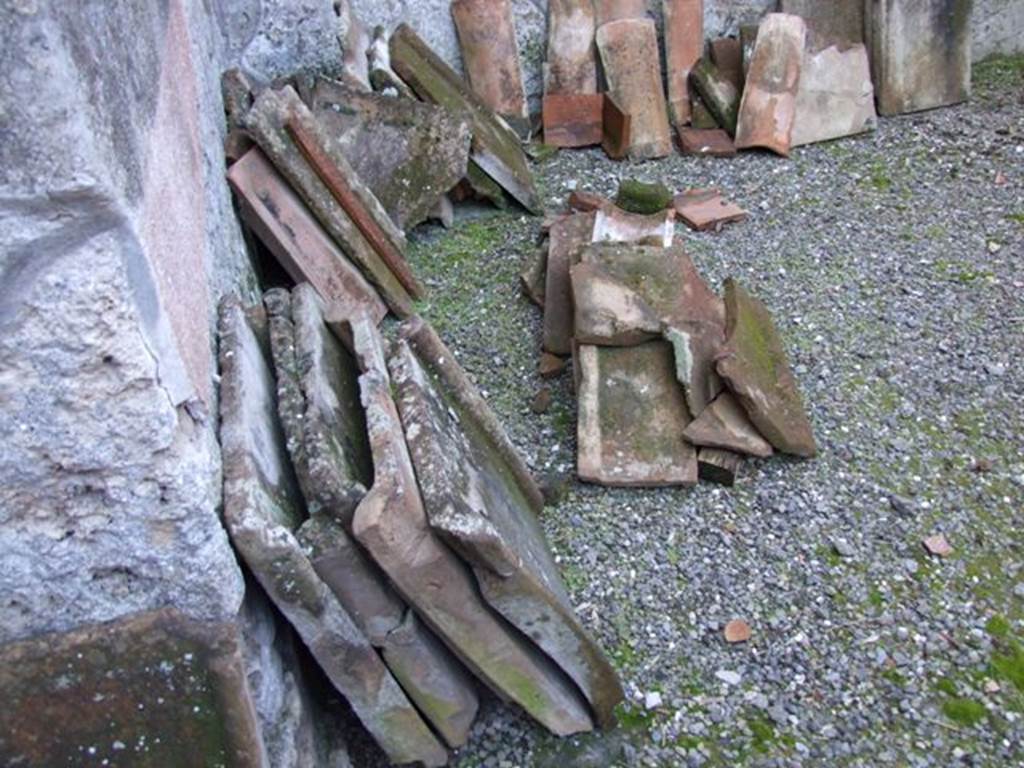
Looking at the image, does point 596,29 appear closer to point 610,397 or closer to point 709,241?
point 709,241

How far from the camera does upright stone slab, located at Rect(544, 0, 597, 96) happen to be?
5316 millimetres

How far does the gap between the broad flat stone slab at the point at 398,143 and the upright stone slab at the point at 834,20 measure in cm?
232

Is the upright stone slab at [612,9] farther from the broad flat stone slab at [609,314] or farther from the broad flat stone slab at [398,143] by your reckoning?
the broad flat stone slab at [609,314]

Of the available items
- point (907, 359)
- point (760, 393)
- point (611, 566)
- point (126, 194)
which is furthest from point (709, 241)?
point (126, 194)

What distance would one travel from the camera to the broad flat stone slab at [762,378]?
10.1 feet

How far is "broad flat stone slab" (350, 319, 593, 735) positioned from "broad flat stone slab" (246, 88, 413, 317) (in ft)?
4.59

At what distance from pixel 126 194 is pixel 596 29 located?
14.0ft

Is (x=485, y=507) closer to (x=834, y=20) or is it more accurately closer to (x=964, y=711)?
(x=964, y=711)

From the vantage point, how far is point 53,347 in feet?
4.79

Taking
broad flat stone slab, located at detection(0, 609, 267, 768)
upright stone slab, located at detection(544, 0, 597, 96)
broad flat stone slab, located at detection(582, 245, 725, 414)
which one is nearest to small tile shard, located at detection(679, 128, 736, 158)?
upright stone slab, located at detection(544, 0, 597, 96)

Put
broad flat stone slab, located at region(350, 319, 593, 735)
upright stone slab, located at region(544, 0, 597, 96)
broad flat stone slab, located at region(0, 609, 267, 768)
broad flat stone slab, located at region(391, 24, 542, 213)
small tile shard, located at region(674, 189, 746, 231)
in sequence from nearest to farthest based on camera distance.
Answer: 1. broad flat stone slab, located at region(0, 609, 267, 768)
2. broad flat stone slab, located at region(350, 319, 593, 735)
3. small tile shard, located at region(674, 189, 746, 231)
4. broad flat stone slab, located at region(391, 24, 542, 213)
5. upright stone slab, located at region(544, 0, 597, 96)

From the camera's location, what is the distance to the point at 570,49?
5.33 meters

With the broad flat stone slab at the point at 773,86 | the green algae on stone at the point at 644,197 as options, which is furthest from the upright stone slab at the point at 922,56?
the green algae on stone at the point at 644,197

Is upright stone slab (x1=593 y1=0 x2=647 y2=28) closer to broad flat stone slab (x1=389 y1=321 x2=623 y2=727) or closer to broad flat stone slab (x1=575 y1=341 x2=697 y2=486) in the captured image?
→ broad flat stone slab (x1=575 y1=341 x2=697 y2=486)
